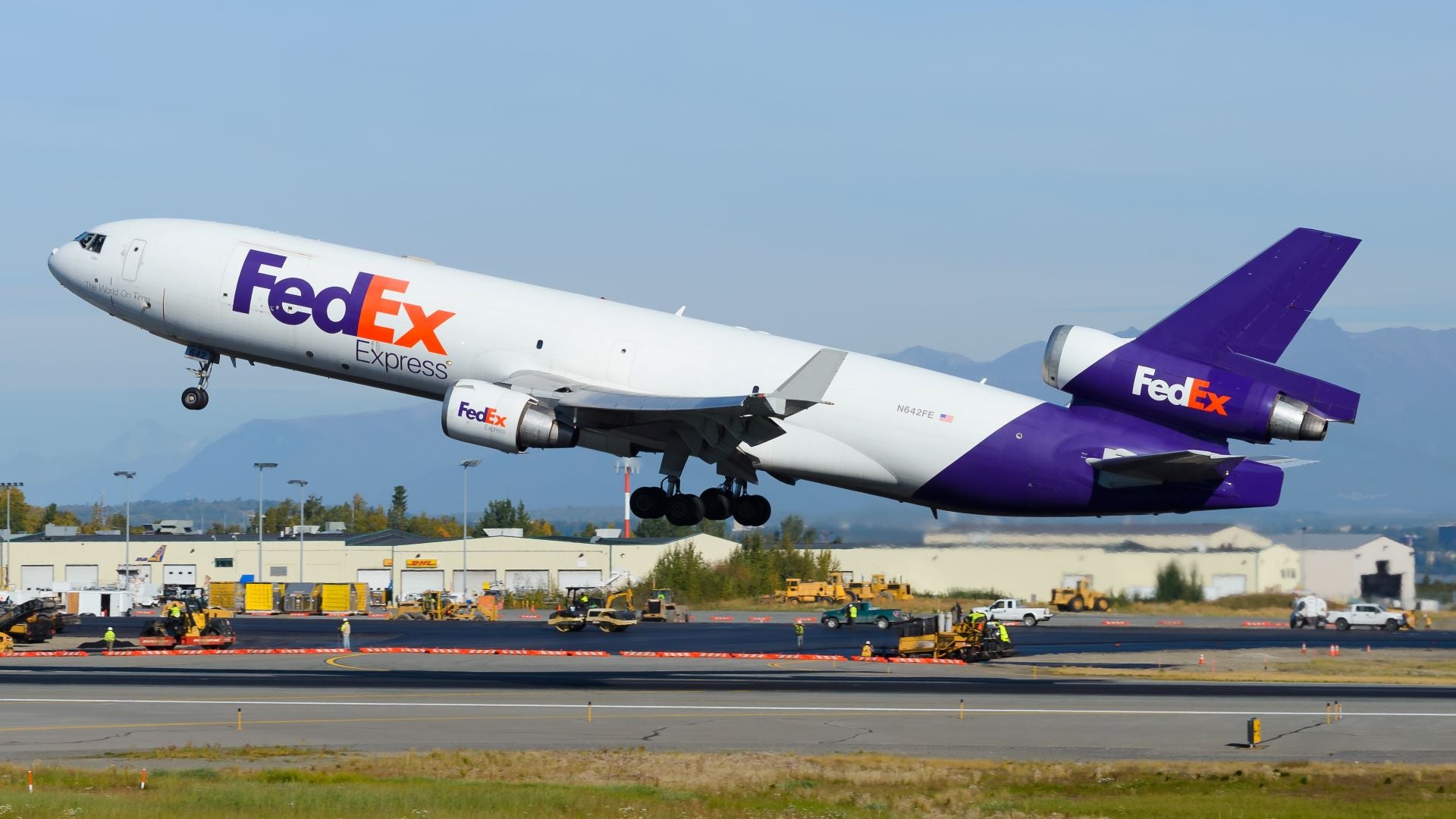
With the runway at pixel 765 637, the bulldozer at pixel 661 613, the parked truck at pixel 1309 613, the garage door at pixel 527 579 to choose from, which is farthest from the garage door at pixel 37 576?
the parked truck at pixel 1309 613

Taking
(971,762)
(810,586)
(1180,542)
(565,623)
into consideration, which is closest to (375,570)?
(810,586)

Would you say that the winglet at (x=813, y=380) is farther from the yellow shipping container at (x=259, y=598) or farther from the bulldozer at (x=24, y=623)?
the yellow shipping container at (x=259, y=598)

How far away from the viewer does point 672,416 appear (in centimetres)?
4106

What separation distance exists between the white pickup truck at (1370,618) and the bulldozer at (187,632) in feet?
182

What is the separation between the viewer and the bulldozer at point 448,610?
108 metres

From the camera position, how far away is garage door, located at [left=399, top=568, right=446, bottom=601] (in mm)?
144625

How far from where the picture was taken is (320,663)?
62250 millimetres

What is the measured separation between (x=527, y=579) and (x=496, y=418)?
106020 millimetres

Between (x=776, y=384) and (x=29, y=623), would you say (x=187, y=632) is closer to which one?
(x=29, y=623)

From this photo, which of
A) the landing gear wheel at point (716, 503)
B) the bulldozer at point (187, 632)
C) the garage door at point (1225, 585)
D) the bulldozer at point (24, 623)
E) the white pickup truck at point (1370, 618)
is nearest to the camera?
the landing gear wheel at point (716, 503)

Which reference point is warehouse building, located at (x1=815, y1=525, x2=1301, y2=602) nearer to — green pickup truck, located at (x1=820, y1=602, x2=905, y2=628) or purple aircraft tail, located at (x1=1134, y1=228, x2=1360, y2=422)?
green pickup truck, located at (x1=820, y1=602, x2=905, y2=628)

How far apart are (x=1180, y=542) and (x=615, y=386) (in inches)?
1159

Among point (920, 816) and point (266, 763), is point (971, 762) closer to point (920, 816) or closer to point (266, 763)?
point (920, 816)

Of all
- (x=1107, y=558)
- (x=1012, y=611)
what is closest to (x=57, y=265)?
(x=1107, y=558)
